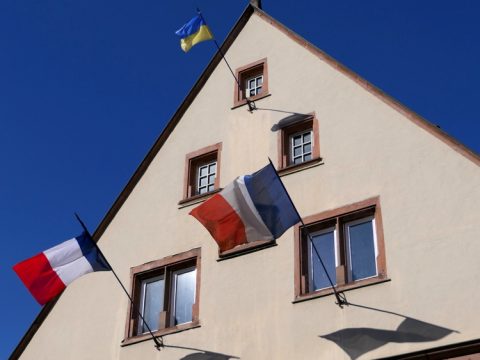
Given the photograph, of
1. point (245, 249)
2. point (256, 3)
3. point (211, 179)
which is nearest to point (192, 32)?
point (256, 3)

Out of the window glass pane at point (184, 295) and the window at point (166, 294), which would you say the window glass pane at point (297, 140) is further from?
the window glass pane at point (184, 295)

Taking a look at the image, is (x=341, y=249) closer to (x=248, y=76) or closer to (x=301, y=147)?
(x=301, y=147)

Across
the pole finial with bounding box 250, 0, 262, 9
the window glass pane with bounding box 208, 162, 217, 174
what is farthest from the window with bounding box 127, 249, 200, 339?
the pole finial with bounding box 250, 0, 262, 9

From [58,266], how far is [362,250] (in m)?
6.60

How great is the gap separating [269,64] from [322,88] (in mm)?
2217

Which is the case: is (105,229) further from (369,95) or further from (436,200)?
(436,200)

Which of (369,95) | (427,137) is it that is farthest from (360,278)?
(369,95)

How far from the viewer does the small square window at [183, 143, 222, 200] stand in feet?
68.0

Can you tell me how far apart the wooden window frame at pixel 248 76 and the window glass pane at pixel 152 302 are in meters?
4.84

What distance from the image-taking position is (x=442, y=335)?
14664 millimetres

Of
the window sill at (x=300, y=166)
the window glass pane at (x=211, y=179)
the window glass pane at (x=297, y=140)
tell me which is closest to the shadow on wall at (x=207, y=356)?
the window sill at (x=300, y=166)

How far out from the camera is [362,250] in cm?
1689

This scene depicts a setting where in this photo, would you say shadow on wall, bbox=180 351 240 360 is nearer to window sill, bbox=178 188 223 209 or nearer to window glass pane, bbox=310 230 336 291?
window glass pane, bbox=310 230 336 291

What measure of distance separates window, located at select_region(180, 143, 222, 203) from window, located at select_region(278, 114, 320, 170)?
1.71m
